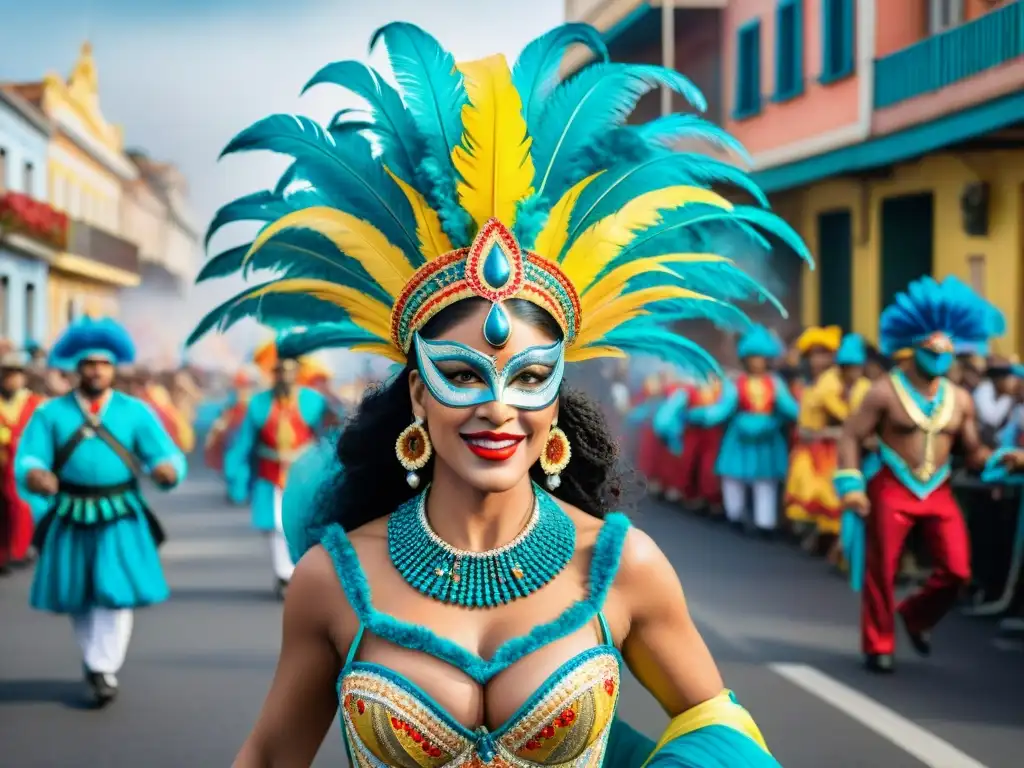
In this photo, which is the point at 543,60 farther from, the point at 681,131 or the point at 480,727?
the point at 480,727

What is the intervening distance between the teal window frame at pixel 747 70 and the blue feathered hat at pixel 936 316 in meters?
17.2

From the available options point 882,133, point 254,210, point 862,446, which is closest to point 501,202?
point 254,210

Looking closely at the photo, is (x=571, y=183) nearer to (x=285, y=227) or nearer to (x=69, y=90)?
(x=285, y=227)

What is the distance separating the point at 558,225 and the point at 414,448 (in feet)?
1.86

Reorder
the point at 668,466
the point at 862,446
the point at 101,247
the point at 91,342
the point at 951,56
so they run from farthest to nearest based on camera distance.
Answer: the point at 101,247
the point at 668,466
the point at 951,56
the point at 862,446
the point at 91,342

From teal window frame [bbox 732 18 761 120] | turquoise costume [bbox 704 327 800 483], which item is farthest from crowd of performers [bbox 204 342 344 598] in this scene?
teal window frame [bbox 732 18 761 120]

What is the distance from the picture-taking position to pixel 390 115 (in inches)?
144

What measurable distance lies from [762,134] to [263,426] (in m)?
15.0

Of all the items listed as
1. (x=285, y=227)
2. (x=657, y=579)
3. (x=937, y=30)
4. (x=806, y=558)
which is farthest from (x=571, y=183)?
(x=937, y=30)

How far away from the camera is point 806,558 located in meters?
14.3

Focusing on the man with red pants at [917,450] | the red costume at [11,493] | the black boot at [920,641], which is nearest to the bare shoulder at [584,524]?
the man with red pants at [917,450]

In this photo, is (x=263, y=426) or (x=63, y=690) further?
(x=263, y=426)

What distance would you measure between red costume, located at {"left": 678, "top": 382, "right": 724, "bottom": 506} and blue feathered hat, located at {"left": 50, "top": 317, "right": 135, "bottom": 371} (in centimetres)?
924

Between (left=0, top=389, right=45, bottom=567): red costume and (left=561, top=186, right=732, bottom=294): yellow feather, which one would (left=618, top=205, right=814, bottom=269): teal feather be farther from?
(left=0, top=389, right=45, bottom=567): red costume
